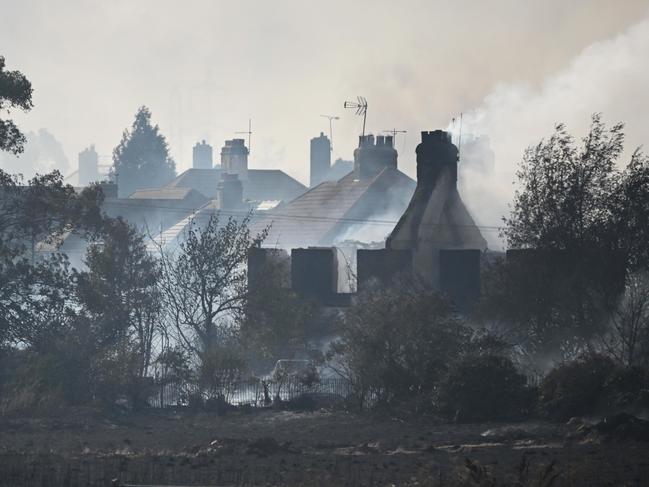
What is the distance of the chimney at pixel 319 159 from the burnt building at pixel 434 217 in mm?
84691

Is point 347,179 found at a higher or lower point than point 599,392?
higher

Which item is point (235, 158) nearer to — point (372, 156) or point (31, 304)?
point (372, 156)

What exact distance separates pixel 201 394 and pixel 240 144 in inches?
3488

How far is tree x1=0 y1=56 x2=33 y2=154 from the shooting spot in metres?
44.8

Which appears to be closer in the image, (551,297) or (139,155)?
(551,297)

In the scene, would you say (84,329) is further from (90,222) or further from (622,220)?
(622,220)

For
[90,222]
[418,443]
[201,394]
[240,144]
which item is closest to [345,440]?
[418,443]

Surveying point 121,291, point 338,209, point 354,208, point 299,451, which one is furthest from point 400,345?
point 338,209

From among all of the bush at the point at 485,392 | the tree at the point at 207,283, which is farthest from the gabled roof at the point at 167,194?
the bush at the point at 485,392

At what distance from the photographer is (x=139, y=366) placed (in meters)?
43.4

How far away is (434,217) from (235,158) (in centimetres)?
7736

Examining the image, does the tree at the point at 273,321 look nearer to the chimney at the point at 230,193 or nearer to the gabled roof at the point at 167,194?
the chimney at the point at 230,193

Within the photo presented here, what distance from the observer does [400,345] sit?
1622 inches

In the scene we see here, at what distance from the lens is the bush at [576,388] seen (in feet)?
116
